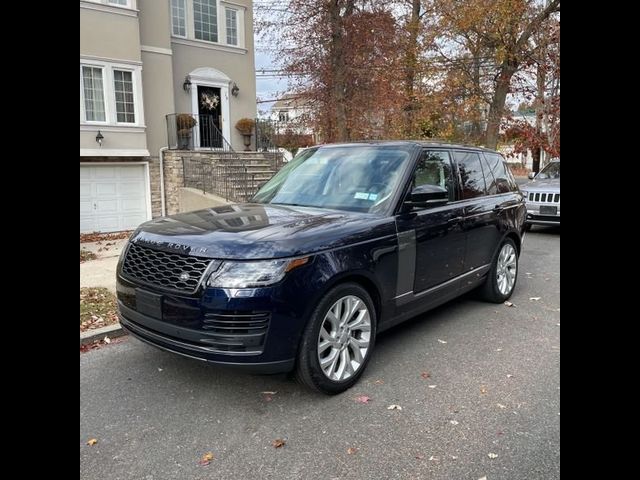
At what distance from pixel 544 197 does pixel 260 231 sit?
923 centimetres

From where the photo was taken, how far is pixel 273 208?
4344mm

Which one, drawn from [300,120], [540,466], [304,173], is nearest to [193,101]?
[300,120]

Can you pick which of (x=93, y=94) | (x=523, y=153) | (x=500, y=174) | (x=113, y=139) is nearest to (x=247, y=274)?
→ (x=500, y=174)

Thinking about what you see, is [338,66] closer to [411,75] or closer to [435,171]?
[411,75]

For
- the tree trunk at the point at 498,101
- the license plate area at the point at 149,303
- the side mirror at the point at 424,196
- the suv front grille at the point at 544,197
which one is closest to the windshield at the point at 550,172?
the suv front grille at the point at 544,197

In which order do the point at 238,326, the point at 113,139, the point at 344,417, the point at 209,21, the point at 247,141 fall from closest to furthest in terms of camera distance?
the point at 238,326 → the point at 344,417 → the point at 113,139 → the point at 209,21 → the point at 247,141

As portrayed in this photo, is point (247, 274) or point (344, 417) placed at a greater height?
point (247, 274)

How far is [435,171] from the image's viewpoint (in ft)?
15.4

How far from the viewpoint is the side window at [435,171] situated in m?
4.42

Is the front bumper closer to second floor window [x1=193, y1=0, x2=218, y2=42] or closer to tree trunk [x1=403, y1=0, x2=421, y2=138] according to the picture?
tree trunk [x1=403, y1=0, x2=421, y2=138]

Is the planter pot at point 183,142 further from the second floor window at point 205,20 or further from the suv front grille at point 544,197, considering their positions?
the suv front grille at point 544,197

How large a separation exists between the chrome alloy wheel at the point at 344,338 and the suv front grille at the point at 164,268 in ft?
2.99
